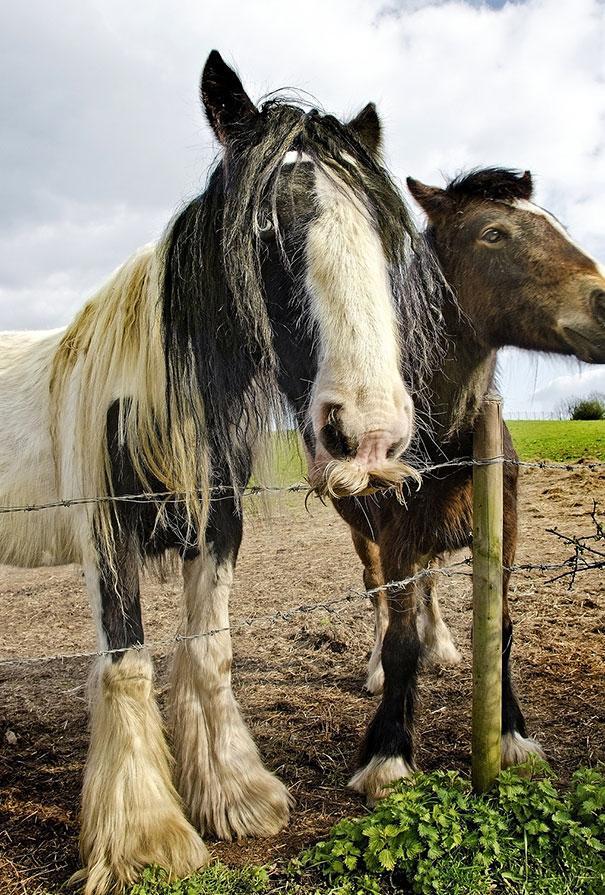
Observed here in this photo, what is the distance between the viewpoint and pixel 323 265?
2.08 metres

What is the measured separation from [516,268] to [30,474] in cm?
248

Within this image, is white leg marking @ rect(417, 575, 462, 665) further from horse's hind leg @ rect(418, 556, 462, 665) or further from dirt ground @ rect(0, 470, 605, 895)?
dirt ground @ rect(0, 470, 605, 895)

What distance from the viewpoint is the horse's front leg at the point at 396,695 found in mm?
3023

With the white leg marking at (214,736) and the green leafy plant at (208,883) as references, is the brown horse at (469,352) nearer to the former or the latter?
the white leg marking at (214,736)

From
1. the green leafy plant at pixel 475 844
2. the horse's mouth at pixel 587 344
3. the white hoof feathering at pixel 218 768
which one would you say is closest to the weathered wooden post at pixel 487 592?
the green leafy plant at pixel 475 844

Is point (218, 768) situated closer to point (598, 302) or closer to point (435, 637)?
point (435, 637)

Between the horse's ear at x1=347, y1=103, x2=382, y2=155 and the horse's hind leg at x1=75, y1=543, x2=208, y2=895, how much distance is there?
1.88 meters

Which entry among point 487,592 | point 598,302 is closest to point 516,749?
point 487,592

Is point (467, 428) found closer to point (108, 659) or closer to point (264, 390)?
point (264, 390)

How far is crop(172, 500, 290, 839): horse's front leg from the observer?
282cm

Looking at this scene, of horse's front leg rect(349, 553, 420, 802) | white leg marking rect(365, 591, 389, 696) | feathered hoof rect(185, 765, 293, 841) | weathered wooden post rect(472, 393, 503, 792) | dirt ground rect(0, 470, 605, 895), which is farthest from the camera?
white leg marking rect(365, 591, 389, 696)

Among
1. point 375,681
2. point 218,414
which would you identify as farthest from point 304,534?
point 218,414

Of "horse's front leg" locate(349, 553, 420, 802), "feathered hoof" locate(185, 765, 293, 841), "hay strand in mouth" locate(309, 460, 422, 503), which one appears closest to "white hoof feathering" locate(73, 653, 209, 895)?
Result: "feathered hoof" locate(185, 765, 293, 841)

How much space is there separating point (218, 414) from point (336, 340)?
2.28 feet
